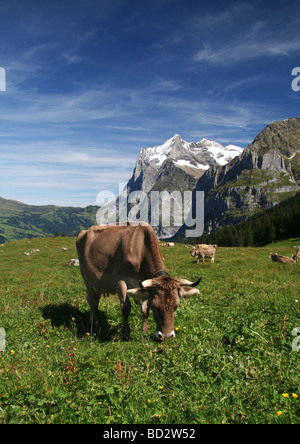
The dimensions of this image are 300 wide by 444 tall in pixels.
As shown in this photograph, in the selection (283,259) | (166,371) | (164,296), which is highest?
(164,296)

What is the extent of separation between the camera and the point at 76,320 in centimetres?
1085

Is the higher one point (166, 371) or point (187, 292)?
point (187, 292)

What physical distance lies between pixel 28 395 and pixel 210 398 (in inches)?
129

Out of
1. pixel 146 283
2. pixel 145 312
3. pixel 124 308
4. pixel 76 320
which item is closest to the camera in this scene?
pixel 146 283

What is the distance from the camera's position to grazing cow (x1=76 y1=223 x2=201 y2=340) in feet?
23.4

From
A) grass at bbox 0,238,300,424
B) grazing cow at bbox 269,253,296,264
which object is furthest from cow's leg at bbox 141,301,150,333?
grazing cow at bbox 269,253,296,264

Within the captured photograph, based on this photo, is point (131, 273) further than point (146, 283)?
Yes

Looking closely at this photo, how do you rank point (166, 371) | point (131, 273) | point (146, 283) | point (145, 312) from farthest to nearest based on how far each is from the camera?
point (131, 273) → point (145, 312) → point (146, 283) → point (166, 371)

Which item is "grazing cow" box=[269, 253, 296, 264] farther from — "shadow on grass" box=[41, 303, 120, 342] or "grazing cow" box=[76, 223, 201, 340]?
"grazing cow" box=[76, 223, 201, 340]

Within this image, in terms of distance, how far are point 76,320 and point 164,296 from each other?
5.40 m

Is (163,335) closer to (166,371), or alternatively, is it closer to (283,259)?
(166,371)

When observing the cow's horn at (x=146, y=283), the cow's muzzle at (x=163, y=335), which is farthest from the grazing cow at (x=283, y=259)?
the cow's horn at (x=146, y=283)

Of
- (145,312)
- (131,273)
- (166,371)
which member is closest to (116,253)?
(131,273)
